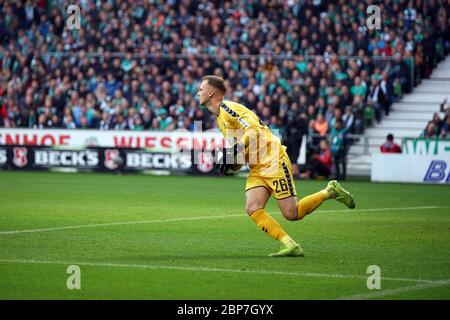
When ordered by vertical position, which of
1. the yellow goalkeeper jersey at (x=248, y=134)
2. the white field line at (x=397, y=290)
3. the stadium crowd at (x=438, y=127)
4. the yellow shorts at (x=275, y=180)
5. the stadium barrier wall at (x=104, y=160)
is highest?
the yellow goalkeeper jersey at (x=248, y=134)

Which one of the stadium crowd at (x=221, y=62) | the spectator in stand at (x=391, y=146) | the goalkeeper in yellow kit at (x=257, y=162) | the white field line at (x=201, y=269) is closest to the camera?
the white field line at (x=201, y=269)

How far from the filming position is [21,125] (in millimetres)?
32219

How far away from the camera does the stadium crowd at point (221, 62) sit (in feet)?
97.0

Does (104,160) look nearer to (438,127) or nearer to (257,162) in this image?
(438,127)

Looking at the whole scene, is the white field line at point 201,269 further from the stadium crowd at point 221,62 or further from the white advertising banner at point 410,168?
the stadium crowd at point 221,62

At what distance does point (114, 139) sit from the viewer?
29.6m

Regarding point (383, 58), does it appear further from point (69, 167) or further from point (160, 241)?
point (160, 241)

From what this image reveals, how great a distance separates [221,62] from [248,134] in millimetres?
20758

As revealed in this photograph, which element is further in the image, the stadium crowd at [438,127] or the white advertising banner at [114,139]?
the white advertising banner at [114,139]

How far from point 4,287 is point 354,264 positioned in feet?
12.2

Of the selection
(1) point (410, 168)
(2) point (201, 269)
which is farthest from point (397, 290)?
(1) point (410, 168)

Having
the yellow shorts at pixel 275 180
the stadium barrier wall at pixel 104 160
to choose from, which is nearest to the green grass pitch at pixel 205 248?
the yellow shorts at pixel 275 180

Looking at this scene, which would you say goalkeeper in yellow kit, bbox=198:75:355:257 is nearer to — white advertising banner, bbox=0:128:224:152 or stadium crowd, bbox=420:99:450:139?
white advertising banner, bbox=0:128:224:152

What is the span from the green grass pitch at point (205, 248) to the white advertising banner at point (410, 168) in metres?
5.23
